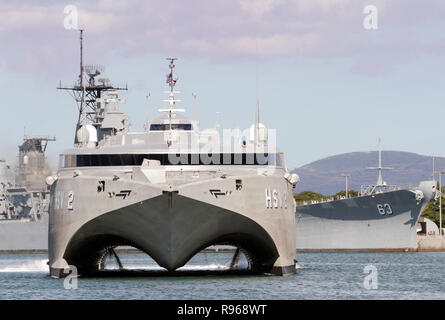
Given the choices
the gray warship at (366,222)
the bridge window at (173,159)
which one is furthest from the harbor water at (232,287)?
the gray warship at (366,222)

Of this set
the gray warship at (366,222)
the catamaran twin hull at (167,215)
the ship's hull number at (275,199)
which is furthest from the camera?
the gray warship at (366,222)

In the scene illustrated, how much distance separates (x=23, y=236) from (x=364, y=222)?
1343 inches

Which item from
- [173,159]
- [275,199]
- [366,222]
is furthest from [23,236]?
[275,199]

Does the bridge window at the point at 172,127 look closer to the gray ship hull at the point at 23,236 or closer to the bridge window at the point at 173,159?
the bridge window at the point at 173,159

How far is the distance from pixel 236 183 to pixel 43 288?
308 inches

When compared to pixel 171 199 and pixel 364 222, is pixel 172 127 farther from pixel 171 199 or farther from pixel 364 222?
pixel 364 222

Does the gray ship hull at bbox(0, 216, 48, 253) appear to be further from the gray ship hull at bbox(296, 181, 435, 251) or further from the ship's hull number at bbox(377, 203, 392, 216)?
the ship's hull number at bbox(377, 203, 392, 216)

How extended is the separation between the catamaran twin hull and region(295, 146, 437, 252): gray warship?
158 feet

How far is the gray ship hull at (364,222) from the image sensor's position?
86750 mm

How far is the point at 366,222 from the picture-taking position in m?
89.2

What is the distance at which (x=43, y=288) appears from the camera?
36.3 m

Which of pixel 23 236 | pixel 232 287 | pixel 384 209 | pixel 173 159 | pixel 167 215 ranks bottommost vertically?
pixel 232 287
